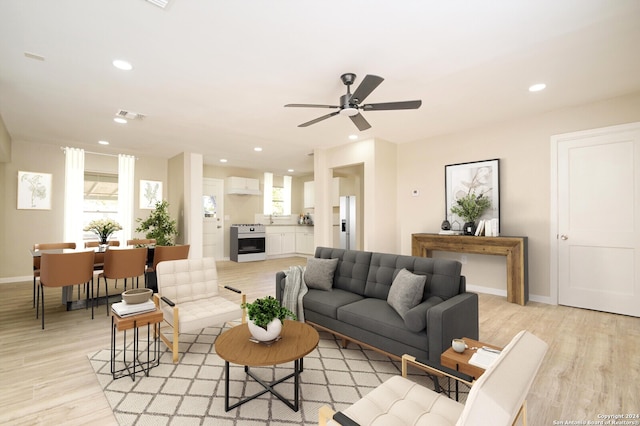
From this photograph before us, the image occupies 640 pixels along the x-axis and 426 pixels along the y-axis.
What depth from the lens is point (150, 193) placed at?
7.11 metres

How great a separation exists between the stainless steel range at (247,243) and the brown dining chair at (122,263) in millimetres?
4120

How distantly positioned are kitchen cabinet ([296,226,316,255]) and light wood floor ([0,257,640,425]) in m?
5.55

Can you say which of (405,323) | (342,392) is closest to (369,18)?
(405,323)

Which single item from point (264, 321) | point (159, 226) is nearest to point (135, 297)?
point (264, 321)

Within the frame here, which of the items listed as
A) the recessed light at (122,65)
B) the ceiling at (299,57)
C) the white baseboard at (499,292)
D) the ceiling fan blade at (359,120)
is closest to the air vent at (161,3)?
the ceiling at (299,57)

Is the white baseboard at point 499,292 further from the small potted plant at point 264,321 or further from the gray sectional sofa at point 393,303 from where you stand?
the small potted plant at point 264,321

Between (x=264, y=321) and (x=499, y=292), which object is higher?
(x=264, y=321)

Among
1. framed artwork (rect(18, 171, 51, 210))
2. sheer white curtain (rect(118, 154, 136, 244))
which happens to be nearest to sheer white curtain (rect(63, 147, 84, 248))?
framed artwork (rect(18, 171, 51, 210))

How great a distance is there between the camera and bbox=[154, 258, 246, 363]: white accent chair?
2637 millimetres

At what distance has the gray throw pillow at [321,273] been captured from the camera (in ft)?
11.2

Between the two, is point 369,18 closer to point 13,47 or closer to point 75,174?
point 13,47

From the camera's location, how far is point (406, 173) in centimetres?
582

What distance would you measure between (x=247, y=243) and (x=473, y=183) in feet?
19.1

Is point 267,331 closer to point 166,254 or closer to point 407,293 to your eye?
point 407,293
